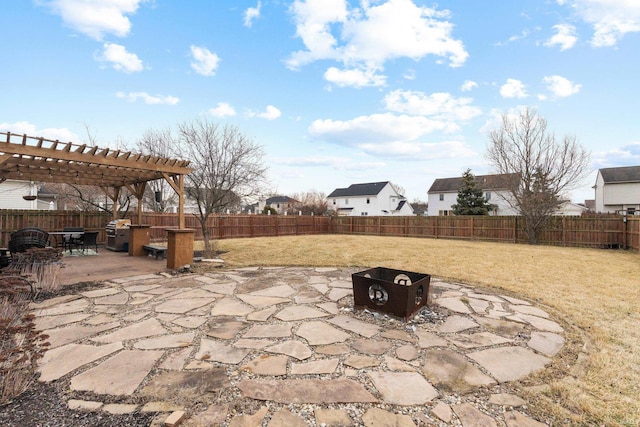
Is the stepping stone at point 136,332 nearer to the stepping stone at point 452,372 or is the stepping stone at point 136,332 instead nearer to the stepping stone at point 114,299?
the stepping stone at point 114,299

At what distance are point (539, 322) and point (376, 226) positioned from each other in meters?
17.0

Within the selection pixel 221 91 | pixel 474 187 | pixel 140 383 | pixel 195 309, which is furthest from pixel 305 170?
pixel 140 383

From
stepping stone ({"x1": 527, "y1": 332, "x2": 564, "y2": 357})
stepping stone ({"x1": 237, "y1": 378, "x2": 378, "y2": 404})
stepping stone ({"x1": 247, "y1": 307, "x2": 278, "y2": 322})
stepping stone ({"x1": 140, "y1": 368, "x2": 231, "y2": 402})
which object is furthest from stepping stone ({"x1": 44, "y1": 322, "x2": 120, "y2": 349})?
stepping stone ({"x1": 527, "y1": 332, "x2": 564, "y2": 357})

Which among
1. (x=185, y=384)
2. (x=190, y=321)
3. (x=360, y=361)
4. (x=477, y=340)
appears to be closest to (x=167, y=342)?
(x=190, y=321)

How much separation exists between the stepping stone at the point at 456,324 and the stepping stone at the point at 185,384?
234 centimetres

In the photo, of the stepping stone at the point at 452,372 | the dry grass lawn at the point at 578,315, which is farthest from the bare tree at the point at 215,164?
the stepping stone at the point at 452,372

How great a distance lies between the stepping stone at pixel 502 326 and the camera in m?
3.18

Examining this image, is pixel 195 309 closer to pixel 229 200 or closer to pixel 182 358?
pixel 182 358

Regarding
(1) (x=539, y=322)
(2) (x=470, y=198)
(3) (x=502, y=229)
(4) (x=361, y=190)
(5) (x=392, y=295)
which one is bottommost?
(1) (x=539, y=322)

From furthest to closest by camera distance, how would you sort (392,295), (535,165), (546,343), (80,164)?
(535,165)
(80,164)
(392,295)
(546,343)

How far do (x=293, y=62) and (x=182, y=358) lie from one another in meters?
10.9

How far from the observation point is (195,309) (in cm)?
378

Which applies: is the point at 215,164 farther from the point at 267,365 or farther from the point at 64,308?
the point at 267,365

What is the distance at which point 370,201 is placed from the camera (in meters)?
35.9
